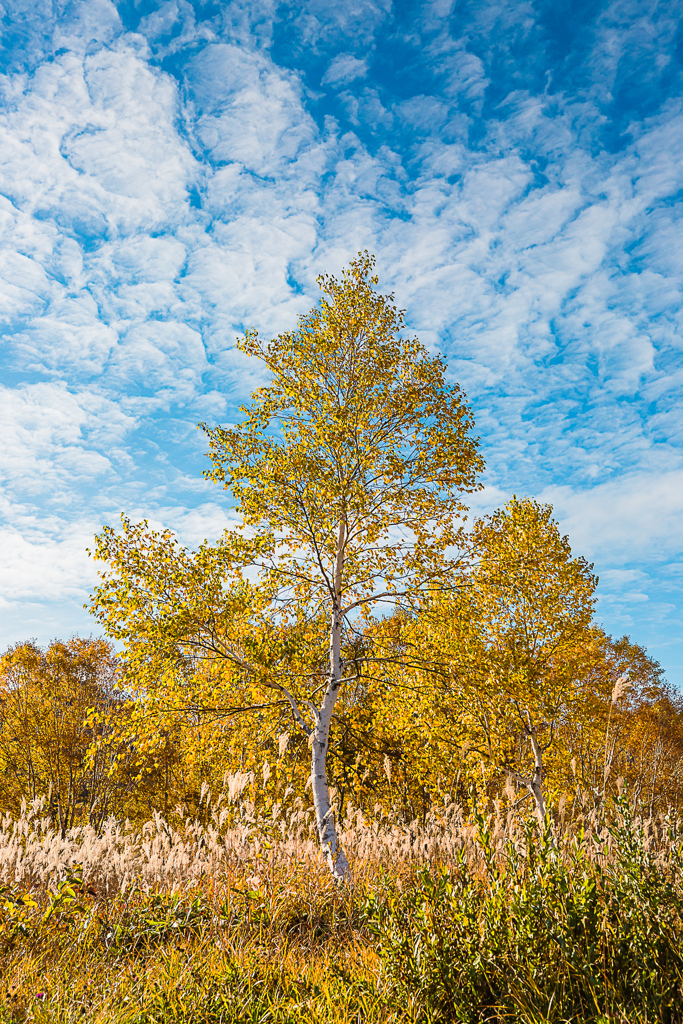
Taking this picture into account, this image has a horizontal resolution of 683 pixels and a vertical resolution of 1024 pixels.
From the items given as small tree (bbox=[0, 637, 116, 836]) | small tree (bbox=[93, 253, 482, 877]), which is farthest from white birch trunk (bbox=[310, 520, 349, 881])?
small tree (bbox=[0, 637, 116, 836])

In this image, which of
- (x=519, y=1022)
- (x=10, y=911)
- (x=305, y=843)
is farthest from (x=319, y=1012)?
(x=305, y=843)

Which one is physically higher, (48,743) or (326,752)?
(326,752)

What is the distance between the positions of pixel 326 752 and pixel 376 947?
16.8 feet

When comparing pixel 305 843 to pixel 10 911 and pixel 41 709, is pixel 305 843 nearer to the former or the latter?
pixel 10 911

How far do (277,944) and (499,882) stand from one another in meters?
2.45

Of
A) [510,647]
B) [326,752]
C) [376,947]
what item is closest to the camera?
[376,947]

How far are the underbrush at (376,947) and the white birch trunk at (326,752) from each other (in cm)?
128

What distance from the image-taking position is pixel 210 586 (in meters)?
8.81

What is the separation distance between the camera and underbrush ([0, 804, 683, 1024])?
313 cm

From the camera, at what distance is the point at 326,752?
9.17 meters

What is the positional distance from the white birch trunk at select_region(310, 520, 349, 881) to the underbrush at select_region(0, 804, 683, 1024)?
128 centimetres

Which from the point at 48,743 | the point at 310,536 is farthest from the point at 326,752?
the point at 48,743

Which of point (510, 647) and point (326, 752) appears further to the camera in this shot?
point (510, 647)

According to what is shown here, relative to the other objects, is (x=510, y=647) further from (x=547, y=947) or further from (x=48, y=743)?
(x=48, y=743)
